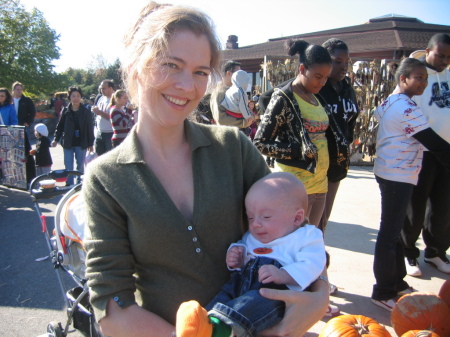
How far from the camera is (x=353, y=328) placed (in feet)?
7.39

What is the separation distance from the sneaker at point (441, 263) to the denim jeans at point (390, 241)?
86cm

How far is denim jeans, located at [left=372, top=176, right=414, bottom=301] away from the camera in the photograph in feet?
9.89

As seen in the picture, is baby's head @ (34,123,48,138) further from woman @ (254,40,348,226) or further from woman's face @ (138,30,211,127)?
woman's face @ (138,30,211,127)

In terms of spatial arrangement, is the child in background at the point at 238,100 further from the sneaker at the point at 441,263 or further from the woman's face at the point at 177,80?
the woman's face at the point at 177,80

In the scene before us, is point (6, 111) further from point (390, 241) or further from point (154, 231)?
point (154, 231)

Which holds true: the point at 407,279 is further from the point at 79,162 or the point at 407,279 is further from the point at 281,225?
the point at 79,162

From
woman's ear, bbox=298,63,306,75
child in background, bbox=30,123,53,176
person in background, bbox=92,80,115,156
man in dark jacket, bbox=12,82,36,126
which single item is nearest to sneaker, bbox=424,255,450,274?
woman's ear, bbox=298,63,306,75

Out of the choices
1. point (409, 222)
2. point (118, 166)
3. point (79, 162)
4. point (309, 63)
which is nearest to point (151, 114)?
point (118, 166)

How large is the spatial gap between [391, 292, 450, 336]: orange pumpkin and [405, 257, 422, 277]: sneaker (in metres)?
1.31

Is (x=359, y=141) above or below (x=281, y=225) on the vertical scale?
below

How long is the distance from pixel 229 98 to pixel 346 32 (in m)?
15.6

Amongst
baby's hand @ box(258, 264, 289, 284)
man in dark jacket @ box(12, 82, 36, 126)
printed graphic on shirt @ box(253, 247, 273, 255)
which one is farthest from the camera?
man in dark jacket @ box(12, 82, 36, 126)

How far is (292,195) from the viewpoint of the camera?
5.39ft

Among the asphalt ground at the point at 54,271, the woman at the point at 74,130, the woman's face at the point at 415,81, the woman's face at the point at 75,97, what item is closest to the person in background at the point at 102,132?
the woman at the point at 74,130
